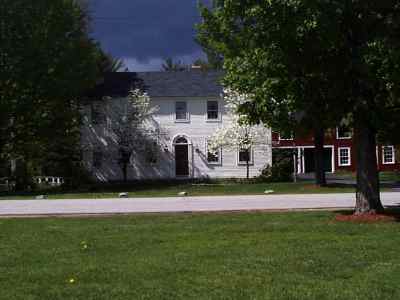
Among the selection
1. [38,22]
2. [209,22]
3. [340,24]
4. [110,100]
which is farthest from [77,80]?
[340,24]

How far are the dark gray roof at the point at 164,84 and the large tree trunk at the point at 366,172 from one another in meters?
31.0

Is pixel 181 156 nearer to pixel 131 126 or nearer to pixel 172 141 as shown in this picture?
pixel 172 141

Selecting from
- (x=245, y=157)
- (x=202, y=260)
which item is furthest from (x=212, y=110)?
(x=202, y=260)

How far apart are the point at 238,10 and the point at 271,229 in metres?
5.14

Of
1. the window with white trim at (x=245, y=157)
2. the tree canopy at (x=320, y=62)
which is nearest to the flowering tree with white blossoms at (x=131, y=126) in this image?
the window with white trim at (x=245, y=157)

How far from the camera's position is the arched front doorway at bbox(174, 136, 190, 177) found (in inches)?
1849

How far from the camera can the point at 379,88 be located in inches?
587

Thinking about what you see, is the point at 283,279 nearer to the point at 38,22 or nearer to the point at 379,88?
the point at 379,88

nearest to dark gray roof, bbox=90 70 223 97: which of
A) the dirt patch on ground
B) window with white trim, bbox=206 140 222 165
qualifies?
window with white trim, bbox=206 140 222 165

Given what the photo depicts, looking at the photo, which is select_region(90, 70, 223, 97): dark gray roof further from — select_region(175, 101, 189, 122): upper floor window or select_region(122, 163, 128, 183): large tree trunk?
select_region(122, 163, 128, 183): large tree trunk

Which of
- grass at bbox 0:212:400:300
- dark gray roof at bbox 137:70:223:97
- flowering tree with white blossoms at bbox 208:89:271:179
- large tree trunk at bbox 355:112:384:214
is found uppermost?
dark gray roof at bbox 137:70:223:97

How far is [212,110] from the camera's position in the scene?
47.6 m

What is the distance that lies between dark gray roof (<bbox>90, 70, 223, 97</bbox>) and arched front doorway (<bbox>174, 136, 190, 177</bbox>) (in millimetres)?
3333

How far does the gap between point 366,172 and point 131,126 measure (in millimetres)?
30964
